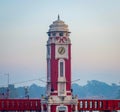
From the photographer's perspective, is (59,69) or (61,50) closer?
(59,69)

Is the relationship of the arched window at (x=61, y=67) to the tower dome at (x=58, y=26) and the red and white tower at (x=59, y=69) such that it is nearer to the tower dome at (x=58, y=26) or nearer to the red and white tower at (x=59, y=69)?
the red and white tower at (x=59, y=69)

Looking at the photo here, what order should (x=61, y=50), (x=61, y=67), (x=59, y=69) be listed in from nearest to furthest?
(x=59, y=69), (x=61, y=67), (x=61, y=50)

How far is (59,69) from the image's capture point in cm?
6150

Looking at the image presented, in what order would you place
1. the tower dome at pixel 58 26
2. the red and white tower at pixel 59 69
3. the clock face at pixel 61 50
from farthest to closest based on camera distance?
the clock face at pixel 61 50
the tower dome at pixel 58 26
the red and white tower at pixel 59 69

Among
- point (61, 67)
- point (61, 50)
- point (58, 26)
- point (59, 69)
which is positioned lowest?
point (59, 69)

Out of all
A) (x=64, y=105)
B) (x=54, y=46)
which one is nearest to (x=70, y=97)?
(x=64, y=105)

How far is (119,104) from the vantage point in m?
68.9

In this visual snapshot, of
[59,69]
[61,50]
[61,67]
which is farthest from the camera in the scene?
[61,50]

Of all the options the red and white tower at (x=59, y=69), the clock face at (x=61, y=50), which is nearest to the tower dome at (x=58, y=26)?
the red and white tower at (x=59, y=69)

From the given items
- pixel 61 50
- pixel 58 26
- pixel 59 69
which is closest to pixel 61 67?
pixel 59 69

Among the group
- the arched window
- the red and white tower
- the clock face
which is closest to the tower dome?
the red and white tower

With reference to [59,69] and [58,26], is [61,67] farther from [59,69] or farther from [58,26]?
[58,26]

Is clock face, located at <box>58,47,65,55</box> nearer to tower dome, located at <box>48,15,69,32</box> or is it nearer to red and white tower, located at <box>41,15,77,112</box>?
red and white tower, located at <box>41,15,77,112</box>

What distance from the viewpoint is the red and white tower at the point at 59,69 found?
201 ft
